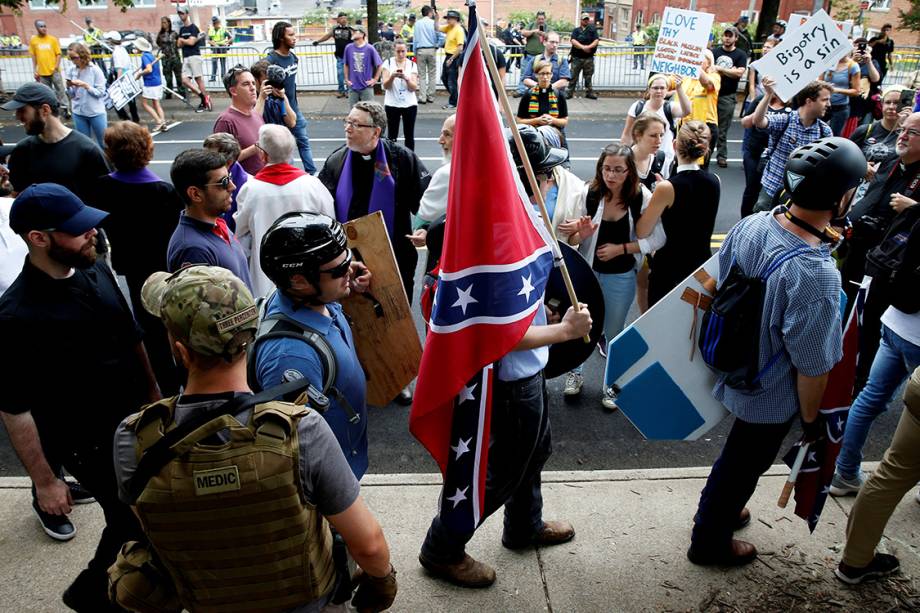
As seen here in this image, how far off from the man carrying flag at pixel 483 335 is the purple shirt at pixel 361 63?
11682mm

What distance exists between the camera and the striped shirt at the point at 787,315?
2.67 metres

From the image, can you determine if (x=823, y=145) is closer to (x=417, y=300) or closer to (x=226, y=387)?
(x=226, y=387)

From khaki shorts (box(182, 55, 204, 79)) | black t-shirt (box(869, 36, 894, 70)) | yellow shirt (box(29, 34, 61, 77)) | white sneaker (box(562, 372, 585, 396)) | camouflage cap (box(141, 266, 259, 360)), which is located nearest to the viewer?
camouflage cap (box(141, 266, 259, 360))

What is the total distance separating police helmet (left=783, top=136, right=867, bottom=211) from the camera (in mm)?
2646

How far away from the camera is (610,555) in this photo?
348cm

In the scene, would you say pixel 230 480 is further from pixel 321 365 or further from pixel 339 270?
pixel 339 270

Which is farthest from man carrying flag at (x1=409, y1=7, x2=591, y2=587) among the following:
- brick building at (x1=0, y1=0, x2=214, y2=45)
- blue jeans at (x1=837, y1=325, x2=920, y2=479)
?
brick building at (x1=0, y1=0, x2=214, y2=45)

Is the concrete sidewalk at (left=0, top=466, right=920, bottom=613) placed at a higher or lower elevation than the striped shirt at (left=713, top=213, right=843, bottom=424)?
lower

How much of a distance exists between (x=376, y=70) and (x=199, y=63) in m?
6.12

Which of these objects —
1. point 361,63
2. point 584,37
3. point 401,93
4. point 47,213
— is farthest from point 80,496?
point 584,37

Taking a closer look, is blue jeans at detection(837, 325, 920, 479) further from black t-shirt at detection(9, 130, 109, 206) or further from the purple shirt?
the purple shirt

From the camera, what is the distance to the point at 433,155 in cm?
1255

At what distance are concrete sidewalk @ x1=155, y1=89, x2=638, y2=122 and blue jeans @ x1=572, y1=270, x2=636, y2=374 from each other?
11.9m

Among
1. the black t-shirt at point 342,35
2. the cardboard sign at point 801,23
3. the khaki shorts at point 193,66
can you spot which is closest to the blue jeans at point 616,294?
the cardboard sign at point 801,23
